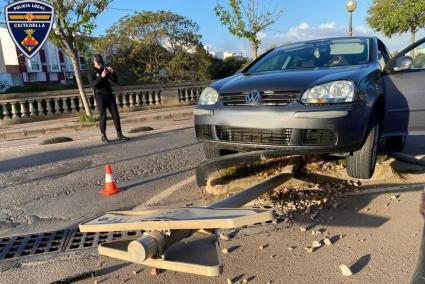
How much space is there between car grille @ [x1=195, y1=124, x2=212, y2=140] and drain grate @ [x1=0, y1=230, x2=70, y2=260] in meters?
1.65

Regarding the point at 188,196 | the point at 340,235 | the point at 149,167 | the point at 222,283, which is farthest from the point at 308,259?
the point at 149,167

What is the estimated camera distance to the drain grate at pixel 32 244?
3287mm

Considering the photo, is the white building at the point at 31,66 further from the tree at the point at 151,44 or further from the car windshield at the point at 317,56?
the car windshield at the point at 317,56

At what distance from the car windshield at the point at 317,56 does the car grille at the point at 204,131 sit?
3.77 ft

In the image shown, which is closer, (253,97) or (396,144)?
(253,97)

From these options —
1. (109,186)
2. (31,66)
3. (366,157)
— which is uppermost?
(31,66)

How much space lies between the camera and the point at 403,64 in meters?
4.24

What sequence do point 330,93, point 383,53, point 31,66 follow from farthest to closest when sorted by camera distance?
1. point 31,66
2. point 383,53
3. point 330,93

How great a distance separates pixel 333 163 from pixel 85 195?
3016 millimetres

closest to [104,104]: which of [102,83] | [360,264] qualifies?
[102,83]

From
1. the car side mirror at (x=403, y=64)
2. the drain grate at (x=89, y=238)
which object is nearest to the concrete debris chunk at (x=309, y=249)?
the drain grate at (x=89, y=238)

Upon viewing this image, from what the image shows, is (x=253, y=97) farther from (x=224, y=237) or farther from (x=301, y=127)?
(x=224, y=237)

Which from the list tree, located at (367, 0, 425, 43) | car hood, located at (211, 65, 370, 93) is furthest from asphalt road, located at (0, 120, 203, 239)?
tree, located at (367, 0, 425, 43)

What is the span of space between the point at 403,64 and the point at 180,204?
2.82 meters
